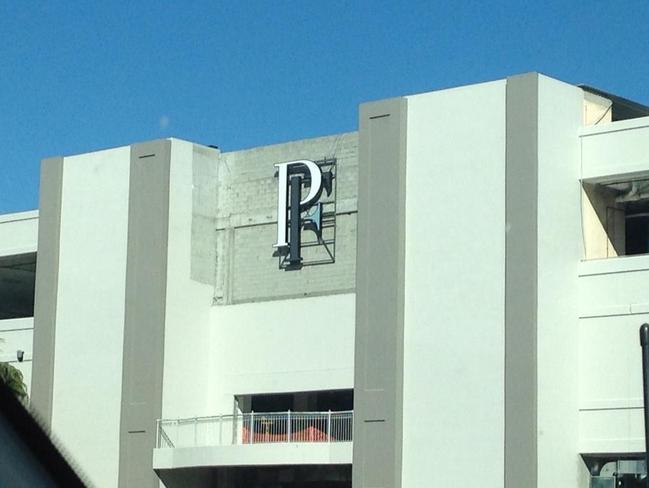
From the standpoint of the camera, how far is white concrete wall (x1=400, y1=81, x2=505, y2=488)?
1232 inches

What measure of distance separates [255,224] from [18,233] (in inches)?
392

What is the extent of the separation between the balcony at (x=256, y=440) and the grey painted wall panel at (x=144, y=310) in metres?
0.72

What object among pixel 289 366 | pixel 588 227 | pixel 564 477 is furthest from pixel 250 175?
pixel 564 477

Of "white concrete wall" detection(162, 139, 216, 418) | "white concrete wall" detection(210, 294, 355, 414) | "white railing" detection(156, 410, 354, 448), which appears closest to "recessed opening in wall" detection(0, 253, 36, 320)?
"white concrete wall" detection(162, 139, 216, 418)

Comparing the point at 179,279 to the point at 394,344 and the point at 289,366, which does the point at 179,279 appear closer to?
the point at 289,366

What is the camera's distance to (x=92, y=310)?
4006 cm

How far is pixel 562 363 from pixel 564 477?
266cm

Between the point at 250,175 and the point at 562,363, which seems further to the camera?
the point at 250,175

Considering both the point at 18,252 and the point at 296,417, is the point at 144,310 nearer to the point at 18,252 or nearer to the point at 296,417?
the point at 296,417

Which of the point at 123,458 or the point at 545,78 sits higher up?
the point at 545,78

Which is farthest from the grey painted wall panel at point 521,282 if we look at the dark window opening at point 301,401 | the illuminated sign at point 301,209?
the illuminated sign at point 301,209

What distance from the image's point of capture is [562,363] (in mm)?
31250

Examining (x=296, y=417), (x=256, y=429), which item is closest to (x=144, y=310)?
(x=256, y=429)

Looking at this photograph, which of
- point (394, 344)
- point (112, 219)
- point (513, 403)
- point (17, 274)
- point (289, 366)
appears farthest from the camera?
point (17, 274)
